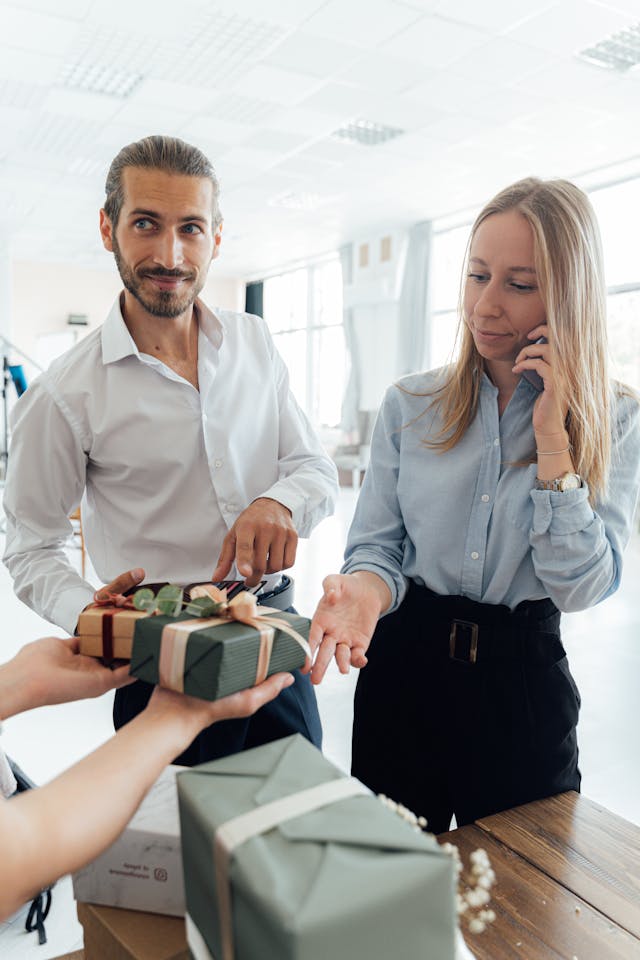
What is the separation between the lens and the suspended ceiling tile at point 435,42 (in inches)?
174

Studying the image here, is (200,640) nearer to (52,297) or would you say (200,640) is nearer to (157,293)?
(157,293)

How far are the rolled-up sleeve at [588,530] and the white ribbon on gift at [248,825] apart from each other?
0.65 m

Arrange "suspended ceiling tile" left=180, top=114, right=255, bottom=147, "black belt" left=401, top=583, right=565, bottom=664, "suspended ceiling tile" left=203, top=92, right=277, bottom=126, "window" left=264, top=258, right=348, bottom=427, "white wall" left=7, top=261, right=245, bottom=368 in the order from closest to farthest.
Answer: "black belt" left=401, top=583, right=565, bottom=664
"suspended ceiling tile" left=203, top=92, right=277, bottom=126
"suspended ceiling tile" left=180, top=114, right=255, bottom=147
"window" left=264, top=258, right=348, bottom=427
"white wall" left=7, top=261, right=245, bottom=368

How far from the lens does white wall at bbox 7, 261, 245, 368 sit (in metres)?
12.2

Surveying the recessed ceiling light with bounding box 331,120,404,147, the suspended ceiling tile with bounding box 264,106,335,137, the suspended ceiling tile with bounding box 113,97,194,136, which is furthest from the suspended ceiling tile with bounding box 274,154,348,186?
the suspended ceiling tile with bounding box 113,97,194,136

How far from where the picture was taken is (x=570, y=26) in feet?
14.5

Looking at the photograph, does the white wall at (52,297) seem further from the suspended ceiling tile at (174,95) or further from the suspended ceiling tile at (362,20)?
the suspended ceiling tile at (362,20)

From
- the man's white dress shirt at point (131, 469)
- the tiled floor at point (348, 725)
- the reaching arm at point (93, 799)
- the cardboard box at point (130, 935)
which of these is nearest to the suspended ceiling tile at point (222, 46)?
the tiled floor at point (348, 725)

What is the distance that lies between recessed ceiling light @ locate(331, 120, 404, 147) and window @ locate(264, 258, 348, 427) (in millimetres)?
4750

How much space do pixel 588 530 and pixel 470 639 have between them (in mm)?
255

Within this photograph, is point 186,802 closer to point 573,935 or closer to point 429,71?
point 573,935

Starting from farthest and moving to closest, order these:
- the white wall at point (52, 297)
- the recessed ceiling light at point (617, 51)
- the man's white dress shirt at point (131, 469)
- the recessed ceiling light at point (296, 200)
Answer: the white wall at point (52, 297), the recessed ceiling light at point (296, 200), the recessed ceiling light at point (617, 51), the man's white dress shirt at point (131, 469)

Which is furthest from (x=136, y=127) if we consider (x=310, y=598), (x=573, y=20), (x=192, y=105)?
(x=310, y=598)

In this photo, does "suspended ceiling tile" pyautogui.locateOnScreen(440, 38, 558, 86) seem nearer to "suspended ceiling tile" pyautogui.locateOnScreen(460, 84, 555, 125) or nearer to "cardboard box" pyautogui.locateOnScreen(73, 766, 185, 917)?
"suspended ceiling tile" pyautogui.locateOnScreen(460, 84, 555, 125)
